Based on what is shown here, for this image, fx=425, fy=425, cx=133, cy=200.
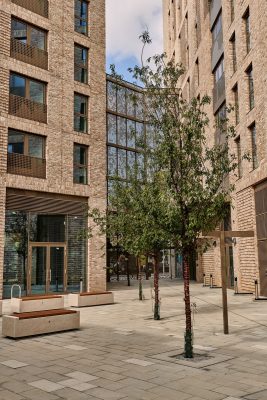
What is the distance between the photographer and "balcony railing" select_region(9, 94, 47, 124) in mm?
21047

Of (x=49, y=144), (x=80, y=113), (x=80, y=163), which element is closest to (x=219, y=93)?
(x=80, y=113)

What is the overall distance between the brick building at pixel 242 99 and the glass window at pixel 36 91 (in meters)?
9.41

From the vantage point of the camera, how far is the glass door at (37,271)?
2117cm

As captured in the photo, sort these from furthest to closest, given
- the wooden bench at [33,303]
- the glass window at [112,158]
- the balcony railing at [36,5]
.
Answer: the glass window at [112,158] < the balcony railing at [36,5] < the wooden bench at [33,303]

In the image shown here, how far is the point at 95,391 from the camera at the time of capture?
6.05 meters

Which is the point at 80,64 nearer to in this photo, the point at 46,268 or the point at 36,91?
the point at 36,91

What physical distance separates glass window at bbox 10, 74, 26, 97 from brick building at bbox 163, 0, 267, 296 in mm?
10232

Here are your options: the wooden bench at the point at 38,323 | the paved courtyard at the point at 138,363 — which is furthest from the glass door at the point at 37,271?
the wooden bench at the point at 38,323

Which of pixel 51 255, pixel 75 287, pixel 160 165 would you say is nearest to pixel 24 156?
pixel 51 255

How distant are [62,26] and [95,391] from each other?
22.3 meters

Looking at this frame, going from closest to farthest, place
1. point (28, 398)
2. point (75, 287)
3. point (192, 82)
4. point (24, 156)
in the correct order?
point (28, 398) → point (24, 156) → point (75, 287) → point (192, 82)

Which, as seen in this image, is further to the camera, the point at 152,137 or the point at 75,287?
the point at 75,287

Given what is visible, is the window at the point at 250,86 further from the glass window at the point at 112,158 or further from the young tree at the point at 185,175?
the glass window at the point at 112,158

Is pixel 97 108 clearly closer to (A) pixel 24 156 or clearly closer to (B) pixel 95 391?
(A) pixel 24 156
